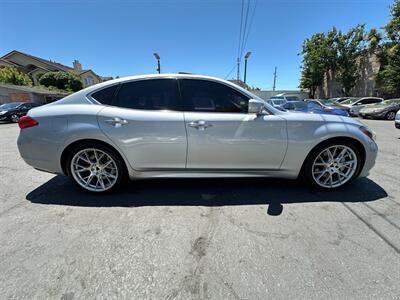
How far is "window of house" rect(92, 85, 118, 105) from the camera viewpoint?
272cm

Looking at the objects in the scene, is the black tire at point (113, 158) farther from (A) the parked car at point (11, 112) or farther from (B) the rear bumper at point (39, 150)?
(A) the parked car at point (11, 112)

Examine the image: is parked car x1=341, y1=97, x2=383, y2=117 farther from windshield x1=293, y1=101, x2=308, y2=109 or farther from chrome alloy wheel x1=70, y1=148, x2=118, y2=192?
chrome alloy wheel x1=70, y1=148, x2=118, y2=192

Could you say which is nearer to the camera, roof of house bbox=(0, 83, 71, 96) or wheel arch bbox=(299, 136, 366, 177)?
wheel arch bbox=(299, 136, 366, 177)

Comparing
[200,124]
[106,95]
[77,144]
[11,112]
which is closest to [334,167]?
[200,124]

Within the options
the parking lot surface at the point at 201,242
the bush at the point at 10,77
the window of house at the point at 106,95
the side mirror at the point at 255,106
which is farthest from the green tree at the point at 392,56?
the bush at the point at 10,77

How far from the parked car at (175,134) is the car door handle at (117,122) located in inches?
0.5

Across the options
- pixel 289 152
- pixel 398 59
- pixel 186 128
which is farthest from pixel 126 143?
pixel 398 59

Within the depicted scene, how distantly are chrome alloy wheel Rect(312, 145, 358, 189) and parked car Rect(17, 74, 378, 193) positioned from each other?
0.16ft

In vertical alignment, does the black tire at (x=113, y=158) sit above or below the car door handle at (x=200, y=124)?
below

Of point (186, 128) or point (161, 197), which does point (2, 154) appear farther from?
point (186, 128)

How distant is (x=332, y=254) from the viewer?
1.83m

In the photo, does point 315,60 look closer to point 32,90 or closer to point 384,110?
point 384,110

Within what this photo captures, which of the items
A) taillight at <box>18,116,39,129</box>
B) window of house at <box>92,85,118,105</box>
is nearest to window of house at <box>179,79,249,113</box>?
window of house at <box>92,85,118,105</box>

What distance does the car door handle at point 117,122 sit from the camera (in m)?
2.58
